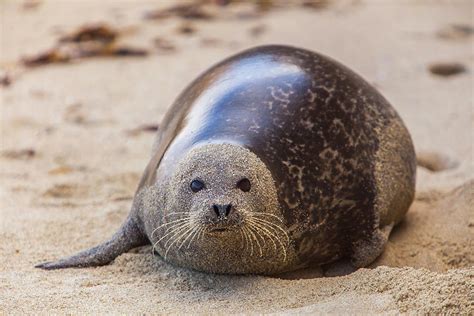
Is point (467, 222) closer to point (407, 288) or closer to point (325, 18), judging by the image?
point (407, 288)

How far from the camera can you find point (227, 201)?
358cm

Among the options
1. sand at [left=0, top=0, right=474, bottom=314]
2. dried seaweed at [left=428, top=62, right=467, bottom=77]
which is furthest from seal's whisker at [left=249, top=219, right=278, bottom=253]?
dried seaweed at [left=428, top=62, right=467, bottom=77]

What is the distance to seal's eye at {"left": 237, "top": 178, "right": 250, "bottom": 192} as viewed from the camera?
3734 millimetres

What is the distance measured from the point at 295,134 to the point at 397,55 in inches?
155

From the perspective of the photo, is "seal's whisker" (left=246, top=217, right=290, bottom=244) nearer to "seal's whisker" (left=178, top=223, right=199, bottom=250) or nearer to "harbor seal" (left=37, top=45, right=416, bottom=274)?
"harbor seal" (left=37, top=45, right=416, bottom=274)

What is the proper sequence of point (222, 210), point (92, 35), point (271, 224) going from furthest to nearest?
point (92, 35), point (271, 224), point (222, 210)

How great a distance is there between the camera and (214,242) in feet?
12.4

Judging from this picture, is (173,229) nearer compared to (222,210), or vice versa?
(222,210)

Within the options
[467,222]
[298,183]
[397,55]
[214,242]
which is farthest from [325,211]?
[397,55]

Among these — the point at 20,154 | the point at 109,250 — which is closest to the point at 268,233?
the point at 109,250

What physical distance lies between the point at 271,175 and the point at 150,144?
238 centimetres

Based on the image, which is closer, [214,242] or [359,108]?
[214,242]

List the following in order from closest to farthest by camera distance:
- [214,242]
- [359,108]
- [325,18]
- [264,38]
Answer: [214,242] < [359,108] < [264,38] < [325,18]

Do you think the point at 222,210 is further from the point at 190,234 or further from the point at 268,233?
the point at 268,233
